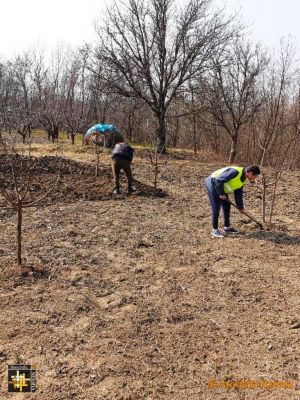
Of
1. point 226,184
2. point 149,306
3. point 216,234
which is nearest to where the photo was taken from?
point 149,306

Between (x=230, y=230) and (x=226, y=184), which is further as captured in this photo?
(x=230, y=230)

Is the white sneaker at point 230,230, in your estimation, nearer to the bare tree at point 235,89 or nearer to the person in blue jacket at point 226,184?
the person in blue jacket at point 226,184

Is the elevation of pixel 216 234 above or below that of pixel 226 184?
below

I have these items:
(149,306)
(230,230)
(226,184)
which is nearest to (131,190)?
(230,230)

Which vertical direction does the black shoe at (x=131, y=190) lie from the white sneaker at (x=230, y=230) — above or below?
above

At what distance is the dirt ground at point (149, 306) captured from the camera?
9.73 ft

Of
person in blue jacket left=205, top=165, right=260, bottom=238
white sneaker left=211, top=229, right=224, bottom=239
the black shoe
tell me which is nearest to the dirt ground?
white sneaker left=211, top=229, right=224, bottom=239

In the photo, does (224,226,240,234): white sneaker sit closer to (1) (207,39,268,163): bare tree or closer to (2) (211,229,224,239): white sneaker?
(2) (211,229,224,239): white sneaker

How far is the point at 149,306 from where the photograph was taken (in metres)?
4.02

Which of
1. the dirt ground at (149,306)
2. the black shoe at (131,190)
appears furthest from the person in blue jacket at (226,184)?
the black shoe at (131,190)

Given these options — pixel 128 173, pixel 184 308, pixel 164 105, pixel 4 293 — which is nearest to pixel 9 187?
pixel 128 173

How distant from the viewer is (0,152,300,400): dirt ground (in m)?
2.97

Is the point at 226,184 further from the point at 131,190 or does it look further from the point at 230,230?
the point at 131,190

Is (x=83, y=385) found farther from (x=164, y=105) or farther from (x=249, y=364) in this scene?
(x=164, y=105)
